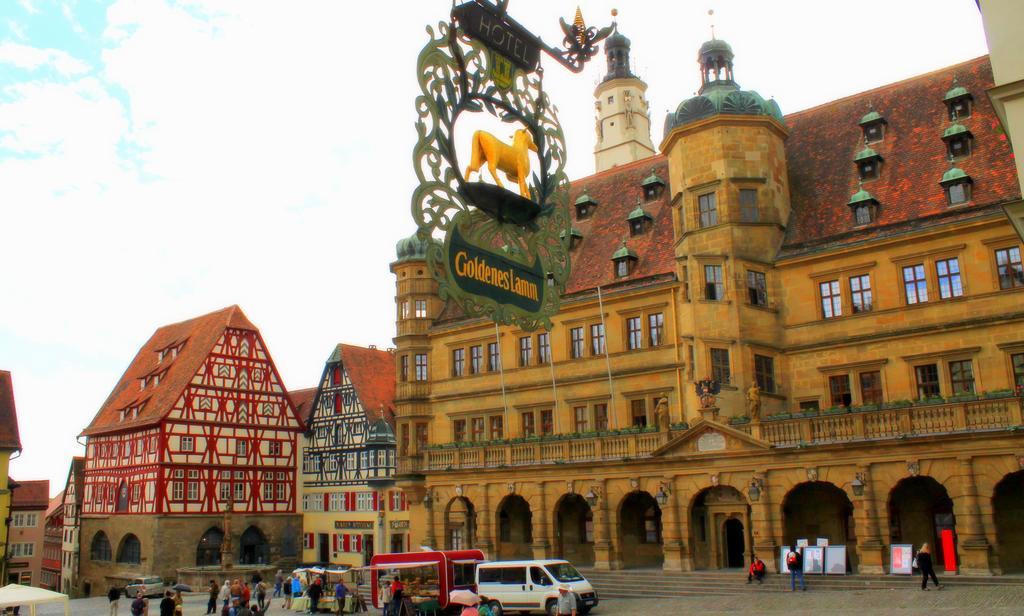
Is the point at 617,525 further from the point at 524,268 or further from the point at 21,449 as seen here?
the point at 21,449

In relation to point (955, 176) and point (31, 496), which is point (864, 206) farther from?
point (31, 496)

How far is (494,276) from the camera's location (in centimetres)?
561

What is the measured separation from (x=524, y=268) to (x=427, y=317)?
1526 inches

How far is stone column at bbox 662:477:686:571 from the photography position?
30.6 m

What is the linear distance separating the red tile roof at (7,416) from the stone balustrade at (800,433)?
26784 millimetres

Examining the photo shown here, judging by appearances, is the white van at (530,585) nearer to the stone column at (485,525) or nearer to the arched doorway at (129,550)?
the stone column at (485,525)

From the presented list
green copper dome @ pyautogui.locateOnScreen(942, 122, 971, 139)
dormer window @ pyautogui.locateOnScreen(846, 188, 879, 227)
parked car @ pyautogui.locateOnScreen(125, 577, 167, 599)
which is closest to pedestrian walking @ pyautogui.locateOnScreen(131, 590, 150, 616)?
parked car @ pyautogui.locateOnScreen(125, 577, 167, 599)

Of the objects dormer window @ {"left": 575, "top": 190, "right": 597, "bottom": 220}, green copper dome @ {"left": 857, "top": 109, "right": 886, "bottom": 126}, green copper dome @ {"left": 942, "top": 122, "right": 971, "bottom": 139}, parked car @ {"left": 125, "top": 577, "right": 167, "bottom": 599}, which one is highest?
green copper dome @ {"left": 857, "top": 109, "right": 886, "bottom": 126}

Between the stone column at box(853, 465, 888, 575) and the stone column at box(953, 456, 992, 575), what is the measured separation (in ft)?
6.93

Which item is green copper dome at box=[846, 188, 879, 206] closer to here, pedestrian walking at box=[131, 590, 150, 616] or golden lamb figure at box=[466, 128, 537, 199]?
pedestrian walking at box=[131, 590, 150, 616]

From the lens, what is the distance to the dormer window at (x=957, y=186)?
29922mm

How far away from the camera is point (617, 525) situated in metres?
32.8

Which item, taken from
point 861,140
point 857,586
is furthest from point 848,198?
point 857,586


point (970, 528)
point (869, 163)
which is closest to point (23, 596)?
point (970, 528)
